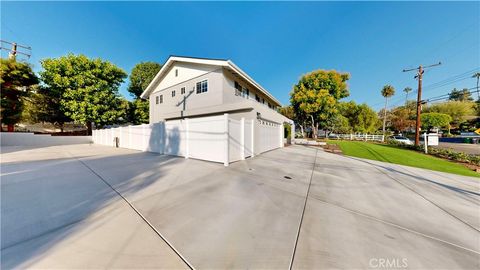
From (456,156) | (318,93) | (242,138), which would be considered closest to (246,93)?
(242,138)

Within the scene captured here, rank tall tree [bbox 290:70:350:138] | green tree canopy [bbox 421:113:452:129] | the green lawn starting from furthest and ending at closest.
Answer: green tree canopy [bbox 421:113:452:129] < tall tree [bbox 290:70:350:138] < the green lawn

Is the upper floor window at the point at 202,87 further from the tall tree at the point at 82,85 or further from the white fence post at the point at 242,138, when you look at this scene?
the tall tree at the point at 82,85

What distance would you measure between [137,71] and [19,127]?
1524 centimetres

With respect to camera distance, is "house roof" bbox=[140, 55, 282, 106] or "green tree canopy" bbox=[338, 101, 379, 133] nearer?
"house roof" bbox=[140, 55, 282, 106]

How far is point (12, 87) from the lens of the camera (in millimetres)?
13891

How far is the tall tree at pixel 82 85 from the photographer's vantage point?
52.3 feet

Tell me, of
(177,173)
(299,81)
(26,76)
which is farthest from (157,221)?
(299,81)

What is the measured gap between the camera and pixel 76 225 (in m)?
2.47

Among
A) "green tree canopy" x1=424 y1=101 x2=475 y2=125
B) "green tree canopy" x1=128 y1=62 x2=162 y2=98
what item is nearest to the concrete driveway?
"green tree canopy" x1=128 y1=62 x2=162 y2=98

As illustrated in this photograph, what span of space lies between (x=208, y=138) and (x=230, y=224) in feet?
17.1

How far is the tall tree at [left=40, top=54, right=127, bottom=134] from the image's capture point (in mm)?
15953

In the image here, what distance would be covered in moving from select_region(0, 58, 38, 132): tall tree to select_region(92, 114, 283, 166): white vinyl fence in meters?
12.4

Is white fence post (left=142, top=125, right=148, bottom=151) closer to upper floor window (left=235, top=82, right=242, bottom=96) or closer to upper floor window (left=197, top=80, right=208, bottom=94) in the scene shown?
upper floor window (left=197, top=80, right=208, bottom=94)

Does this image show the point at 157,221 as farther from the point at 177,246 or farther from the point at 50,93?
the point at 50,93
